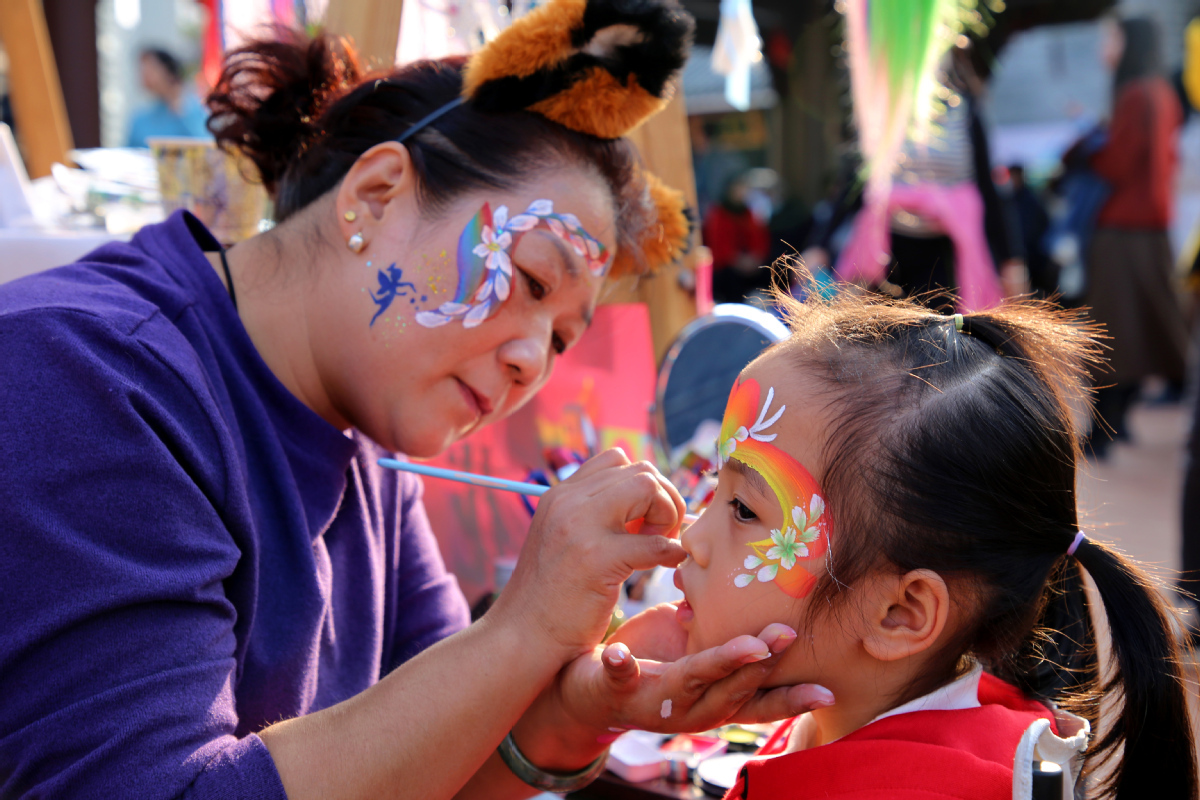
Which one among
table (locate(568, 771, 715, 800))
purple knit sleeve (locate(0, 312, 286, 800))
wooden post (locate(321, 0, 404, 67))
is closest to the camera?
purple knit sleeve (locate(0, 312, 286, 800))

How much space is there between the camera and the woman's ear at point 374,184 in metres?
1.13

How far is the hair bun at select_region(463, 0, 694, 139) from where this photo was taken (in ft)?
3.69

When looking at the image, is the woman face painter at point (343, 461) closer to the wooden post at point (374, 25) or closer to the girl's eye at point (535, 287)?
the girl's eye at point (535, 287)

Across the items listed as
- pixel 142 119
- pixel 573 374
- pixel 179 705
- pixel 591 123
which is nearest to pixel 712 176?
pixel 142 119

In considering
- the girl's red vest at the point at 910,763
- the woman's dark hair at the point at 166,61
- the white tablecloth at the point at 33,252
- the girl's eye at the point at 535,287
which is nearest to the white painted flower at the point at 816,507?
the girl's red vest at the point at 910,763

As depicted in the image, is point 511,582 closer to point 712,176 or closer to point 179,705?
point 179,705

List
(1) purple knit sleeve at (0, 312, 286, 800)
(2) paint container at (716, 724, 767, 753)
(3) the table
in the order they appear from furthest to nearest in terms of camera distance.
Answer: (2) paint container at (716, 724, 767, 753)
(3) the table
(1) purple knit sleeve at (0, 312, 286, 800)

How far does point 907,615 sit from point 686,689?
9.4 inches

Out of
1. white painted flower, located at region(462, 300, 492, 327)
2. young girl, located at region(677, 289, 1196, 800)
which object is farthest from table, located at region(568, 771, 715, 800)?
white painted flower, located at region(462, 300, 492, 327)

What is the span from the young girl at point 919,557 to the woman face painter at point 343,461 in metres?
0.06

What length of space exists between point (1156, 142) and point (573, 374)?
4.87m

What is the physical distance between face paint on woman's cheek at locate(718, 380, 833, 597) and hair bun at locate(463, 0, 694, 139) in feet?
1.56

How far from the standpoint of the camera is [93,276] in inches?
39.1

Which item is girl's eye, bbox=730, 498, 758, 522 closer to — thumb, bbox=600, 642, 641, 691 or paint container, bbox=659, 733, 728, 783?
thumb, bbox=600, 642, 641, 691
